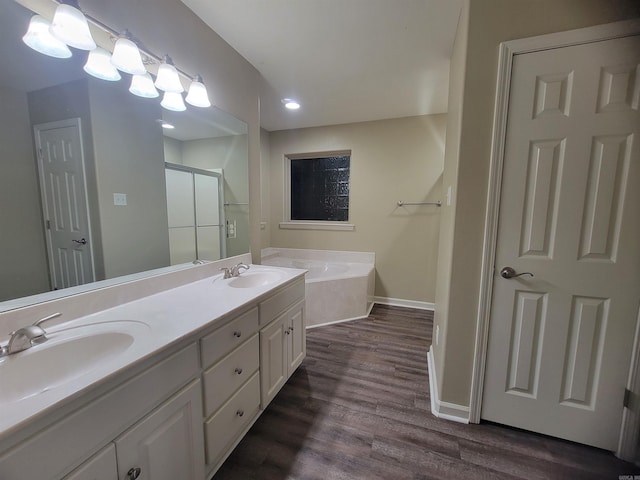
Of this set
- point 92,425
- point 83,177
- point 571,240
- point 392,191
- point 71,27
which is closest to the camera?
point 92,425

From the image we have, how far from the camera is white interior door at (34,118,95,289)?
1058mm

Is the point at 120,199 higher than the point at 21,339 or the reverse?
higher

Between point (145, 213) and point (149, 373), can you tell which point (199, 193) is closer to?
point (145, 213)

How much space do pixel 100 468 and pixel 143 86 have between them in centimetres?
164

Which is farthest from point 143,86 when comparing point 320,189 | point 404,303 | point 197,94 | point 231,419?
point 404,303

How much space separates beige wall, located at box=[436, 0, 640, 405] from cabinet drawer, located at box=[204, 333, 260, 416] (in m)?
1.15

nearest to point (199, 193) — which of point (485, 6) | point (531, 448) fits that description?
point (485, 6)

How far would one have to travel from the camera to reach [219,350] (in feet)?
3.80

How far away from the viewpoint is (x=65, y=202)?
1.12m

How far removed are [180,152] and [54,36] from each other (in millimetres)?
708

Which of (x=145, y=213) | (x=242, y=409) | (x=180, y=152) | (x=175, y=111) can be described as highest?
(x=175, y=111)

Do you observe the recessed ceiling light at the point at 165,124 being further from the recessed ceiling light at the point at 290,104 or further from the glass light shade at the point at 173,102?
the recessed ceiling light at the point at 290,104

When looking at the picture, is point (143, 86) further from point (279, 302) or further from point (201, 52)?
point (279, 302)

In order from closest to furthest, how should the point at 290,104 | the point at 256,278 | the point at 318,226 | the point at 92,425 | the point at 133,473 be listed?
the point at 92,425
the point at 133,473
the point at 256,278
the point at 290,104
the point at 318,226
